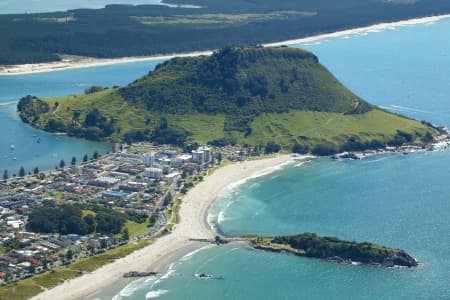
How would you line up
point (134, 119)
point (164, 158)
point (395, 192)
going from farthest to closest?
point (134, 119), point (164, 158), point (395, 192)

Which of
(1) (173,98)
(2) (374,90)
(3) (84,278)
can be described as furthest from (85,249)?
(2) (374,90)

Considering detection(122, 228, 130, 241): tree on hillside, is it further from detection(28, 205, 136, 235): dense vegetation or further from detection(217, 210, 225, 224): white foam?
detection(217, 210, 225, 224): white foam

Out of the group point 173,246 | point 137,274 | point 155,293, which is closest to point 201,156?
point 173,246

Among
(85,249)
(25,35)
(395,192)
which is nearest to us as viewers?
(85,249)

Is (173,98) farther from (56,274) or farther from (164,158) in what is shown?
(56,274)

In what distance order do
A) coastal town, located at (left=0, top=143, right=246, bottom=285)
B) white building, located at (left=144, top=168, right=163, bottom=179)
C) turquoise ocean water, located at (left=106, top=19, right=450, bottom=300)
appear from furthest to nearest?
1. white building, located at (left=144, top=168, right=163, bottom=179)
2. coastal town, located at (left=0, top=143, right=246, bottom=285)
3. turquoise ocean water, located at (left=106, top=19, right=450, bottom=300)

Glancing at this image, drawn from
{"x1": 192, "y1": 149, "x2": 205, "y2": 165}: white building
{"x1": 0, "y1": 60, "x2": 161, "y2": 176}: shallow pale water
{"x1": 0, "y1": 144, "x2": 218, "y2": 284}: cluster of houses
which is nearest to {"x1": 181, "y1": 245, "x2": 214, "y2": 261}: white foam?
{"x1": 0, "y1": 144, "x2": 218, "y2": 284}: cluster of houses

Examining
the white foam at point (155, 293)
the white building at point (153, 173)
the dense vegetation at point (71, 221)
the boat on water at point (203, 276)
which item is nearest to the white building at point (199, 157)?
the white building at point (153, 173)
